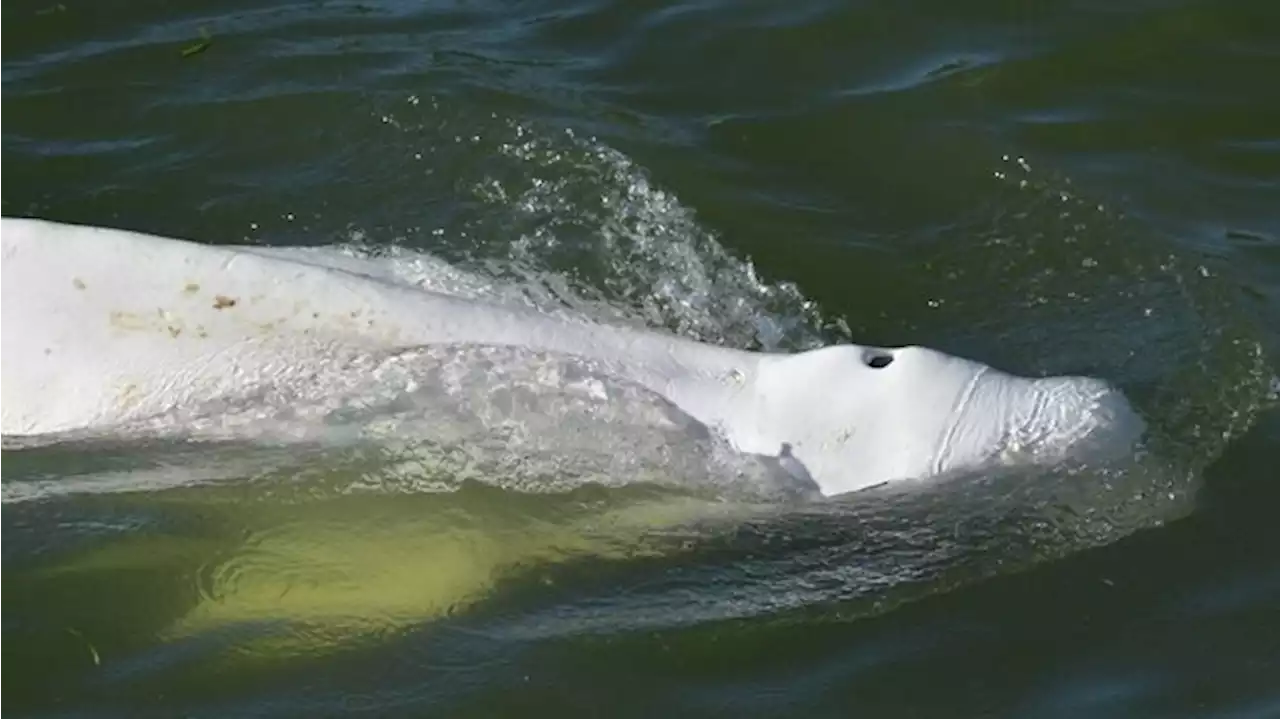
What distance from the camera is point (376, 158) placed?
7.77m

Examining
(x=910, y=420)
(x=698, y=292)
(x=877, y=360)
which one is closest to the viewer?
(x=910, y=420)

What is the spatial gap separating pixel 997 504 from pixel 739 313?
1.55 meters

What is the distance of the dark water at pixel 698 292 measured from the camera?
5.03 metres

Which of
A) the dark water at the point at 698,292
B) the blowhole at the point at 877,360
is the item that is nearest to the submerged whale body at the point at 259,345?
the blowhole at the point at 877,360

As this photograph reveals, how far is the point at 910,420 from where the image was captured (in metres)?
5.21

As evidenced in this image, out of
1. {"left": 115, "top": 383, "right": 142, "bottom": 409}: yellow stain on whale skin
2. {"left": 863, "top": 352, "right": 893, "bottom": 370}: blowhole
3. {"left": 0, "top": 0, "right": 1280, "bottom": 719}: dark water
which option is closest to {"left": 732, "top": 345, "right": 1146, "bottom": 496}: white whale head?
{"left": 863, "top": 352, "right": 893, "bottom": 370}: blowhole

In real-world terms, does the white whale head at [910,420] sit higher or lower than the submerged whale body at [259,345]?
lower

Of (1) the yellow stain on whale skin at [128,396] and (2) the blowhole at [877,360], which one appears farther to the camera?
(1) the yellow stain on whale skin at [128,396]

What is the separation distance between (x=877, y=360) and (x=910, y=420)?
0.22 metres

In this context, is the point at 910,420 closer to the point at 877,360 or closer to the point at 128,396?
the point at 877,360

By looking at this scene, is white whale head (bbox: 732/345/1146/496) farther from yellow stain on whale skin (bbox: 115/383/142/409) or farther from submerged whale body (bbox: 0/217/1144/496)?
yellow stain on whale skin (bbox: 115/383/142/409)

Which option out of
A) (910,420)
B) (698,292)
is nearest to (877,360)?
(910,420)

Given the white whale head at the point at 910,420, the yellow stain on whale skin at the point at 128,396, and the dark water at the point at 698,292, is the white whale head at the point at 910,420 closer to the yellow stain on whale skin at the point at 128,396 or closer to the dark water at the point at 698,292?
the dark water at the point at 698,292

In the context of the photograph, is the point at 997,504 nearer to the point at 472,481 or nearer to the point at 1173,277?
the point at 472,481
